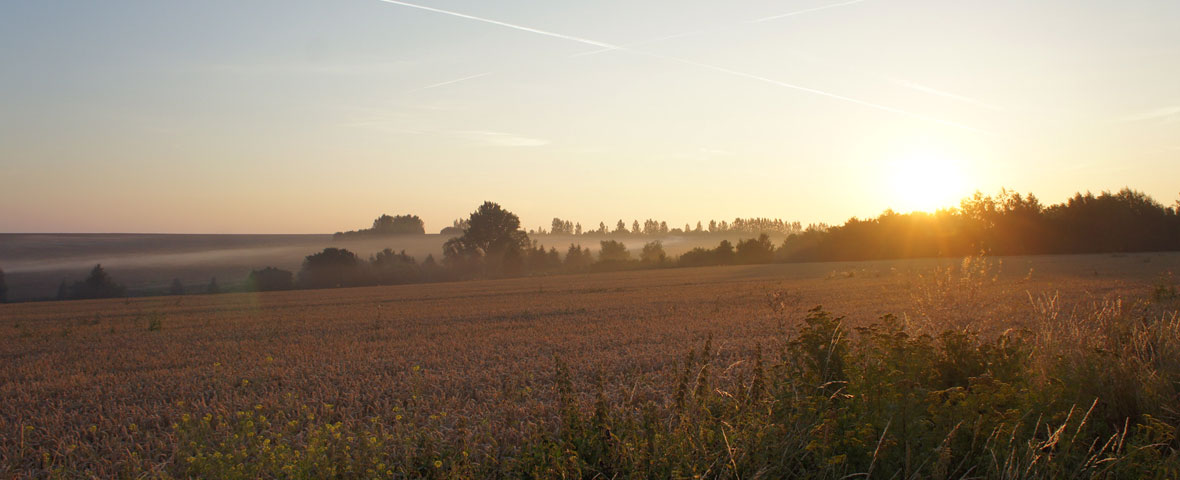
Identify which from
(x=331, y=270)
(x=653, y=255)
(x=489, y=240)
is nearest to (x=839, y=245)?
(x=653, y=255)

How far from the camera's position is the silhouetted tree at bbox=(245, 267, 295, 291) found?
49.7 metres

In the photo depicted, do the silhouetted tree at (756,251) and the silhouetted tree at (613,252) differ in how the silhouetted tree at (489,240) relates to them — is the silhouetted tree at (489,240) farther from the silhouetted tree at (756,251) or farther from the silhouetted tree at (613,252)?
the silhouetted tree at (756,251)

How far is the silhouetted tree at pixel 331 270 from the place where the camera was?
5069cm

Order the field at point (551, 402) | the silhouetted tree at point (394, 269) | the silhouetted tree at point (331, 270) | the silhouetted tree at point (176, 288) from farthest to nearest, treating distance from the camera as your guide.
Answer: the silhouetted tree at point (394, 269)
the silhouetted tree at point (331, 270)
the silhouetted tree at point (176, 288)
the field at point (551, 402)

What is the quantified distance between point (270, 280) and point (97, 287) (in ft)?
38.3

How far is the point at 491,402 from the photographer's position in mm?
6180

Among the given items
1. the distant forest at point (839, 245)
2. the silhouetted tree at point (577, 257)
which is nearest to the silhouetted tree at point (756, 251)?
the distant forest at point (839, 245)

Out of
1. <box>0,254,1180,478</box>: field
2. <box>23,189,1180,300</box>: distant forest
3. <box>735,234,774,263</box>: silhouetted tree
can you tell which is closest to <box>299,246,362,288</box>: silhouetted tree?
<box>23,189,1180,300</box>: distant forest

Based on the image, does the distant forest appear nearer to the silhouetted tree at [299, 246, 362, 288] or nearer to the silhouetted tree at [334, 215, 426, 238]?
the silhouetted tree at [299, 246, 362, 288]

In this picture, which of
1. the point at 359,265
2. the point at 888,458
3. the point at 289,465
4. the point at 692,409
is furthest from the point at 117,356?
the point at 359,265

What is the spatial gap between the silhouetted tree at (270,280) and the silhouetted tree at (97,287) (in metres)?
8.66

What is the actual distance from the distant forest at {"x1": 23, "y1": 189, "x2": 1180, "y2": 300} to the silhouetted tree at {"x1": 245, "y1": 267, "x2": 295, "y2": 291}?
78 mm

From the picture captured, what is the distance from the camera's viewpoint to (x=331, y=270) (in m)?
52.8

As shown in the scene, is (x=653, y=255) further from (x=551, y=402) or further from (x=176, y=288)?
(x=551, y=402)
